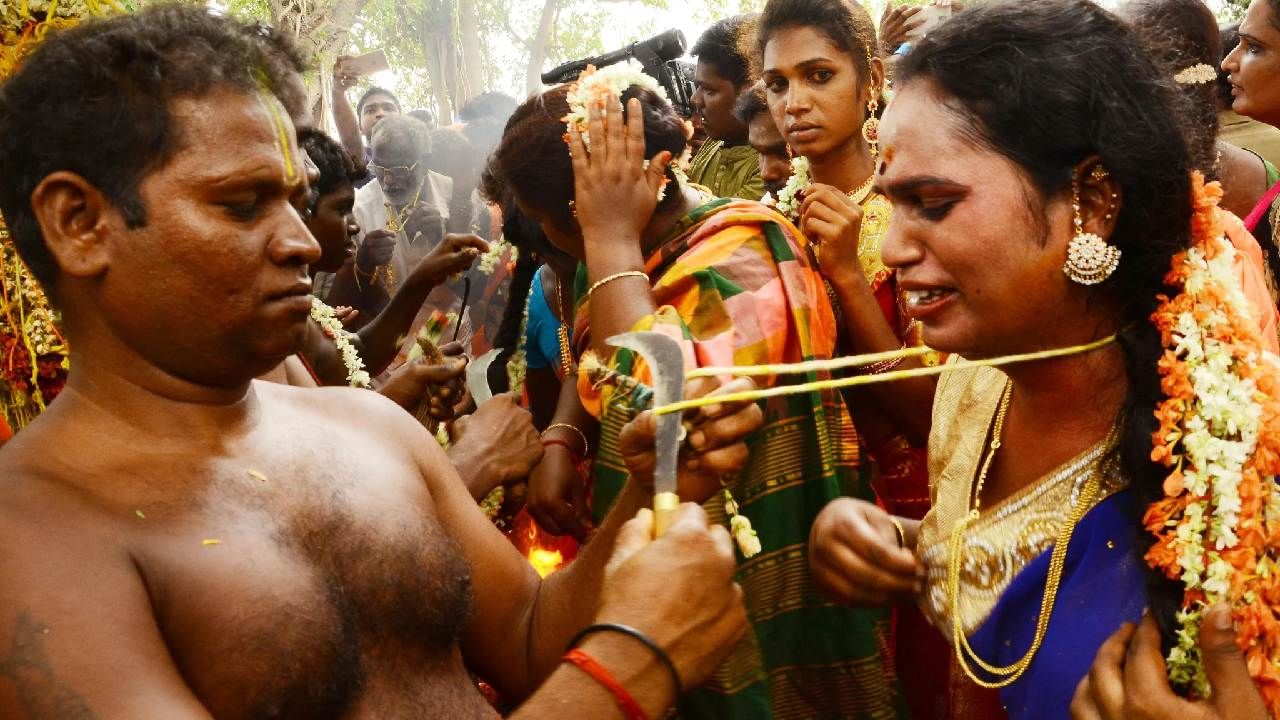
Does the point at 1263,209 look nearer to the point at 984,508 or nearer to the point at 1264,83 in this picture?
the point at 1264,83

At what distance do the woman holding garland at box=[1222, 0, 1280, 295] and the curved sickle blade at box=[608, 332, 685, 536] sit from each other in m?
2.74

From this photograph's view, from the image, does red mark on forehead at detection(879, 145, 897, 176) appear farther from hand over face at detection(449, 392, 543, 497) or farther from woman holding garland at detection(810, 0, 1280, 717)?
hand over face at detection(449, 392, 543, 497)

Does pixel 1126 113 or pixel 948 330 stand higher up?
pixel 1126 113

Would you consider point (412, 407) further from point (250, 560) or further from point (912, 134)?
point (912, 134)

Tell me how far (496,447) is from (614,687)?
6.05ft

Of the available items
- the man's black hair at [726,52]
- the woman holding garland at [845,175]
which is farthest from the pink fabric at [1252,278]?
the man's black hair at [726,52]

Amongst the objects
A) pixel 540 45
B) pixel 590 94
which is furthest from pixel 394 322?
pixel 540 45

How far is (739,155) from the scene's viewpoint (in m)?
6.23

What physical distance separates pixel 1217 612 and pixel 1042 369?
0.63 metres

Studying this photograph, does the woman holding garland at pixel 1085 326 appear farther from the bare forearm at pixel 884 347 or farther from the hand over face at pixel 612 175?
the hand over face at pixel 612 175

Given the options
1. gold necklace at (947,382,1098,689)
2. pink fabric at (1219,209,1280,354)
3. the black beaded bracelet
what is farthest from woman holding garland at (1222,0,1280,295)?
the black beaded bracelet

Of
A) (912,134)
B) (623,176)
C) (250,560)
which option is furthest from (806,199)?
(250,560)

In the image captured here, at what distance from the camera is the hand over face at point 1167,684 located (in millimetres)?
1770

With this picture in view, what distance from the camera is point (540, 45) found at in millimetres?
15383
